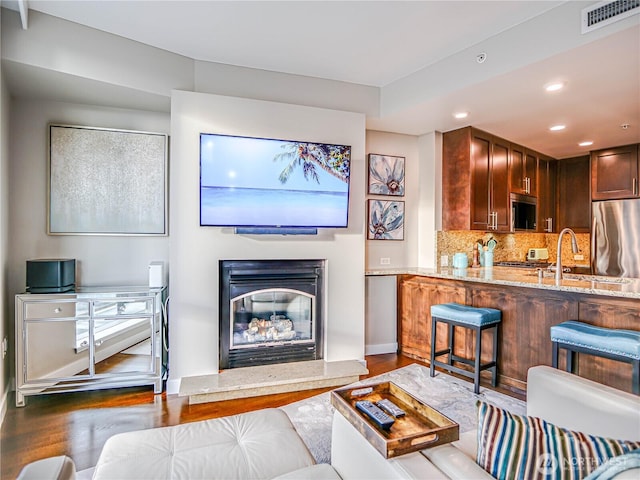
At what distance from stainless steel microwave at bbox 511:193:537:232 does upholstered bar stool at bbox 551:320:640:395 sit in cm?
223

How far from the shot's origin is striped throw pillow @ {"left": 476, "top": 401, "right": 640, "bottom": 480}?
3.12ft

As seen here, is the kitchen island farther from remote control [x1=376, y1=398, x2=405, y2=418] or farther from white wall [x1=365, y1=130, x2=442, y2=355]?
remote control [x1=376, y1=398, x2=405, y2=418]

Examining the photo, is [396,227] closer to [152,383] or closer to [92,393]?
[152,383]

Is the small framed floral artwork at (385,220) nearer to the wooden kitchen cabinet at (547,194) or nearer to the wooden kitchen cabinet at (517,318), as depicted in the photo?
the wooden kitchen cabinet at (517,318)

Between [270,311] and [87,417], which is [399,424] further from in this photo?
[87,417]

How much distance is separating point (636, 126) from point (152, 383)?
17.5 feet

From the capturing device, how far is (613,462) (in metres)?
0.85

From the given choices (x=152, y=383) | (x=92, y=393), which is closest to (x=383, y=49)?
(x=152, y=383)

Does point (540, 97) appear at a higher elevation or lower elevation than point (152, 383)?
higher

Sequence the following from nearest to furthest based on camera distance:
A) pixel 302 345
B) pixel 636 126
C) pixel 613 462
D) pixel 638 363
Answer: pixel 613 462 < pixel 638 363 < pixel 302 345 < pixel 636 126

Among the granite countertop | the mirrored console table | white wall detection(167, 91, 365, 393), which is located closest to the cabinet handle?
the granite countertop

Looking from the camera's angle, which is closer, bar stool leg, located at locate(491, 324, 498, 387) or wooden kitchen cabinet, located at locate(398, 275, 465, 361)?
bar stool leg, located at locate(491, 324, 498, 387)

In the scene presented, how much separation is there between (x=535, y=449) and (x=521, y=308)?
2.49 meters

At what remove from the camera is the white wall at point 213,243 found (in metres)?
3.17
